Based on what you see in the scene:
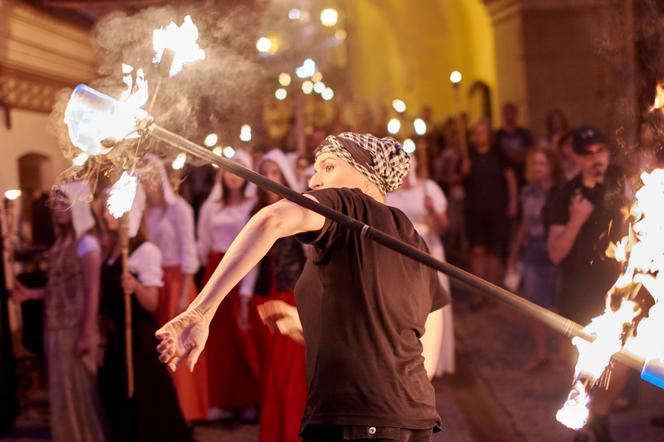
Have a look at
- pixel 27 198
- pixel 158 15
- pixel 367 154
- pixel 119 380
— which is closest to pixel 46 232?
pixel 27 198

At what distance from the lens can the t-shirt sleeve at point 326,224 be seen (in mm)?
3178

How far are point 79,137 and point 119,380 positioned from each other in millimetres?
4177

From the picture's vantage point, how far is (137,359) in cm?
697

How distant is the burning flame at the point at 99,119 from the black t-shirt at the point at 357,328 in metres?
0.67

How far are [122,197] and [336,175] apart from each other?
80 cm

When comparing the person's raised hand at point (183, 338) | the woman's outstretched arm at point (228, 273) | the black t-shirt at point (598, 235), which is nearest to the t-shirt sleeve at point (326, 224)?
the woman's outstretched arm at point (228, 273)

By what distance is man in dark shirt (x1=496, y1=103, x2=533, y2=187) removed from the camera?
1329 centimetres

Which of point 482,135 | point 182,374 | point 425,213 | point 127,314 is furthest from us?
point 482,135

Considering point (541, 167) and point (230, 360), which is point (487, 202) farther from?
point (230, 360)

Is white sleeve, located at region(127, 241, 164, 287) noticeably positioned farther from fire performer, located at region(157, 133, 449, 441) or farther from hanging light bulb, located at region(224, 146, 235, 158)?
fire performer, located at region(157, 133, 449, 441)

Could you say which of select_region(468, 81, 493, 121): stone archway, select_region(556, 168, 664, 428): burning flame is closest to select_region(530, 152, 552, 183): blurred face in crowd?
select_region(556, 168, 664, 428): burning flame

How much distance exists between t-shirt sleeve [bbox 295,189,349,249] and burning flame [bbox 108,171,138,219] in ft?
1.80

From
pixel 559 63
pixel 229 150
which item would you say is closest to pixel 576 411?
pixel 229 150

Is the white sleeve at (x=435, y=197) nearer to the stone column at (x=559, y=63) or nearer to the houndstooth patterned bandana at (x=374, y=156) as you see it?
the houndstooth patterned bandana at (x=374, y=156)
